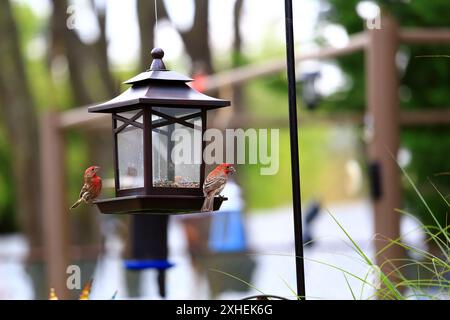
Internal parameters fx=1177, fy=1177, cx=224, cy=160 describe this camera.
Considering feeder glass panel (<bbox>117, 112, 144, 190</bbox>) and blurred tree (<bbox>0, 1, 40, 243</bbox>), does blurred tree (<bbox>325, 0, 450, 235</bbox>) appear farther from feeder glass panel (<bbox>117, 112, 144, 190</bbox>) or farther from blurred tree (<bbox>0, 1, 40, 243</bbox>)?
blurred tree (<bbox>0, 1, 40, 243</bbox>)

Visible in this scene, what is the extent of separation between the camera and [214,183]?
10.7 ft

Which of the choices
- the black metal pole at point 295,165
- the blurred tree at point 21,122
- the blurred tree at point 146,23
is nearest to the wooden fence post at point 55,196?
the blurred tree at point 146,23

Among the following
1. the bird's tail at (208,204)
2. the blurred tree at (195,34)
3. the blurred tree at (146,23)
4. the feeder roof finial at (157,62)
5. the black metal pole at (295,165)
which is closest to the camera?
the black metal pole at (295,165)

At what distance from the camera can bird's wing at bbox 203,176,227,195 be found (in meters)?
3.27

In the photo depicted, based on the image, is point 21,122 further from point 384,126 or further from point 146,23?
point 384,126

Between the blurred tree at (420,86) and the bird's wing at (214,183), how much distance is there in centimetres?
690

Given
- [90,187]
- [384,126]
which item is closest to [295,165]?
[90,187]

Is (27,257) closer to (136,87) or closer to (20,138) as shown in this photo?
(20,138)

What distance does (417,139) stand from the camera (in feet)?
34.6

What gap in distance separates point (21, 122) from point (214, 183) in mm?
16072

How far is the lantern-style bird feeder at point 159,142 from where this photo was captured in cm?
329

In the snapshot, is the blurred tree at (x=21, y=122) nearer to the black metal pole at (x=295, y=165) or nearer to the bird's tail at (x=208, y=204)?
the bird's tail at (x=208, y=204)

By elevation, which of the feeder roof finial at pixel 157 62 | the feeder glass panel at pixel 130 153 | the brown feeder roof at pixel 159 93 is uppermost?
the feeder roof finial at pixel 157 62

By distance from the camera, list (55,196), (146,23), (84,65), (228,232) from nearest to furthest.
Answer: (55,196) → (228,232) → (146,23) → (84,65)
